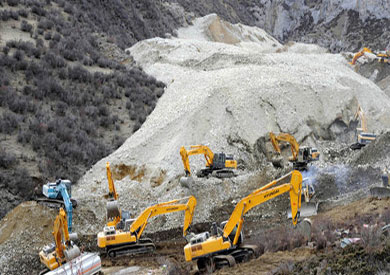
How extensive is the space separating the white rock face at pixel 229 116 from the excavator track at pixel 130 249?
2.82 metres

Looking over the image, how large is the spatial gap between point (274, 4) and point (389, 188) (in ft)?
232

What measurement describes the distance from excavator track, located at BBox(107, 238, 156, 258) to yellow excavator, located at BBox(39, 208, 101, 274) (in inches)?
44.0

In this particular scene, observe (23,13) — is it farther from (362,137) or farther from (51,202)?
(362,137)

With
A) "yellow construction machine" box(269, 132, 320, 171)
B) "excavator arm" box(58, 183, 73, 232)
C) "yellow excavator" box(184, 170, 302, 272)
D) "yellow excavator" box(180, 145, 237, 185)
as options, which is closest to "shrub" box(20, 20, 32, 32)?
"yellow excavator" box(180, 145, 237, 185)

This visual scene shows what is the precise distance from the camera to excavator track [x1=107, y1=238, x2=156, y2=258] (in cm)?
1300

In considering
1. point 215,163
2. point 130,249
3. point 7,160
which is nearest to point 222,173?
point 215,163

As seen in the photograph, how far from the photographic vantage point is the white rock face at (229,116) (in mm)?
17094

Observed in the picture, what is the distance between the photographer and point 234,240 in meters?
10.7

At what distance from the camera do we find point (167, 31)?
153ft

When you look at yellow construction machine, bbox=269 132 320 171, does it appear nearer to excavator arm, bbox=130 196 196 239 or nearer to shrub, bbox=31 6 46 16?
excavator arm, bbox=130 196 196 239

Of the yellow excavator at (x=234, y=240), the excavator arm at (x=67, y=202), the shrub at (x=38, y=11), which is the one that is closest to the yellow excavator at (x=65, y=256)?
the excavator arm at (x=67, y=202)

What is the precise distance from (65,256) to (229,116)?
11103 mm

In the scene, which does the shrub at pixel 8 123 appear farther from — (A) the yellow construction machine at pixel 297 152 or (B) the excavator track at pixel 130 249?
(A) the yellow construction machine at pixel 297 152

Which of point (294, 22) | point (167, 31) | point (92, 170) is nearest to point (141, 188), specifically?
point (92, 170)
